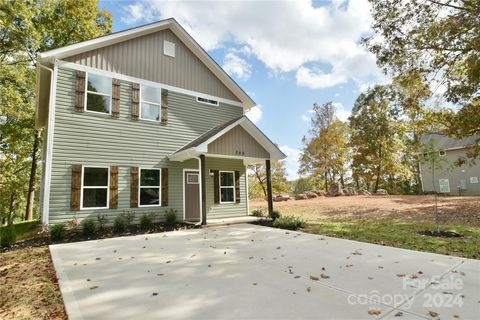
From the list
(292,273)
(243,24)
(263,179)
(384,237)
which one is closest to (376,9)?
(243,24)

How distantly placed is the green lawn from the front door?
485 cm

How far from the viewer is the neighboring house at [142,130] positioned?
8.87m

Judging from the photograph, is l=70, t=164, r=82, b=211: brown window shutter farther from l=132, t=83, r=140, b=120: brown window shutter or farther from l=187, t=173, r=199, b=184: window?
l=187, t=173, r=199, b=184: window

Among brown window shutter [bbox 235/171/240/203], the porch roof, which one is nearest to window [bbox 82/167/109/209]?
the porch roof

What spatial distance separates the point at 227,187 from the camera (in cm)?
1250

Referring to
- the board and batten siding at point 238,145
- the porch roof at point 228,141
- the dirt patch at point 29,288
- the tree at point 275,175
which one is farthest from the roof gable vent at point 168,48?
the tree at point 275,175

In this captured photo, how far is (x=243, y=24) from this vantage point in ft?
34.7

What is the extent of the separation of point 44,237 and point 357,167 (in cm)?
2711

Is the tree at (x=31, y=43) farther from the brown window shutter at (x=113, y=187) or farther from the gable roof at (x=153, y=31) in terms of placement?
the brown window shutter at (x=113, y=187)

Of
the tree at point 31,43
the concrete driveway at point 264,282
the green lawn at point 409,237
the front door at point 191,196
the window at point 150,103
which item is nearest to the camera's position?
the concrete driveway at point 264,282

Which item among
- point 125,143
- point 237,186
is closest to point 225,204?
point 237,186

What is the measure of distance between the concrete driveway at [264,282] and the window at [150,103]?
5.75 m

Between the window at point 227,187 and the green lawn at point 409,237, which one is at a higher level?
the window at point 227,187

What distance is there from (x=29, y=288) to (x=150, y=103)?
8051mm
